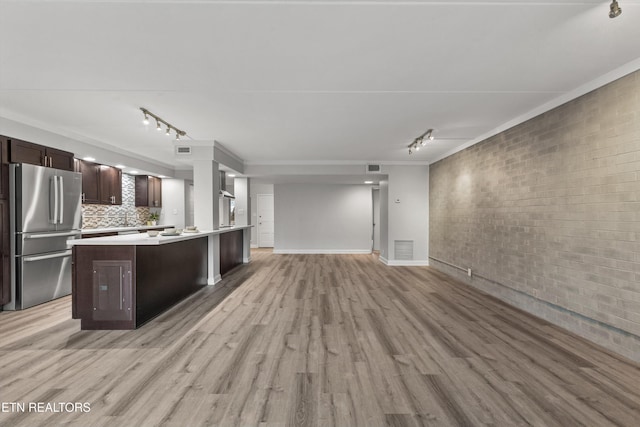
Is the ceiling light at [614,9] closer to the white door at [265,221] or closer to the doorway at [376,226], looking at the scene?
the doorway at [376,226]

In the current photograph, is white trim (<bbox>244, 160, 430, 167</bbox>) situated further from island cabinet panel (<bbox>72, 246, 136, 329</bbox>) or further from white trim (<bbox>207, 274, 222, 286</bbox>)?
island cabinet panel (<bbox>72, 246, 136, 329</bbox>)

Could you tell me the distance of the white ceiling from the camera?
1.91m

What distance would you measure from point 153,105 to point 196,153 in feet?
5.71

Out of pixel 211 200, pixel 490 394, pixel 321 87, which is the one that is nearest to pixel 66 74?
pixel 321 87

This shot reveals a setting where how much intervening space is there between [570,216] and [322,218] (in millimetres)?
6968

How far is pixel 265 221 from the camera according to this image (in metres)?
11.2

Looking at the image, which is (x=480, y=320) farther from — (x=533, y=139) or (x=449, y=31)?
(x=449, y=31)

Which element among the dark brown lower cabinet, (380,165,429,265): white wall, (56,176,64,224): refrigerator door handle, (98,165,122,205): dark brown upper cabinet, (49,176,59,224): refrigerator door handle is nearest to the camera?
the dark brown lower cabinet

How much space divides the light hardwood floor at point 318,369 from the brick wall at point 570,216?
36 cm

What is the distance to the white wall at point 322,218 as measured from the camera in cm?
962

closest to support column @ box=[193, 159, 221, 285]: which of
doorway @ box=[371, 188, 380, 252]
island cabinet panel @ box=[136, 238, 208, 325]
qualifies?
island cabinet panel @ box=[136, 238, 208, 325]

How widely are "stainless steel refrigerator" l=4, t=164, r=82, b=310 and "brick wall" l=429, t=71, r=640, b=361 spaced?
6.42 metres

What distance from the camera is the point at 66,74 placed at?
8.89 feet

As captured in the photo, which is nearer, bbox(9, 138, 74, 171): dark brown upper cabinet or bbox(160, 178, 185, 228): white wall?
bbox(9, 138, 74, 171): dark brown upper cabinet
